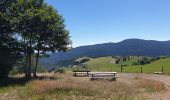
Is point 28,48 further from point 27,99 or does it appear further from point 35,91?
point 27,99

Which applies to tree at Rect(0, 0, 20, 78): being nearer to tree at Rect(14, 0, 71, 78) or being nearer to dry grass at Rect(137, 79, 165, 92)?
tree at Rect(14, 0, 71, 78)

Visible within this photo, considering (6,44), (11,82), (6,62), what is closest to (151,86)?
(11,82)

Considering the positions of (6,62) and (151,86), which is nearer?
(151,86)

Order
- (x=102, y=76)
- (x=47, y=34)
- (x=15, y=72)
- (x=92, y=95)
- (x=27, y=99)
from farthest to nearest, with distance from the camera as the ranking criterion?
(x=15, y=72) < (x=47, y=34) < (x=102, y=76) < (x=92, y=95) < (x=27, y=99)

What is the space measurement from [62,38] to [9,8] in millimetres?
6911

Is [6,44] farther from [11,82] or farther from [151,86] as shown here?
[151,86]

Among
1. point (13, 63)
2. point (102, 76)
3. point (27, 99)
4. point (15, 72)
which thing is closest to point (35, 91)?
point (27, 99)

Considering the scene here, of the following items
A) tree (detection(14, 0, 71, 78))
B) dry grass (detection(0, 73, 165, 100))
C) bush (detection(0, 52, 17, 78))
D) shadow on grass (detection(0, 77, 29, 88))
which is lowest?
dry grass (detection(0, 73, 165, 100))

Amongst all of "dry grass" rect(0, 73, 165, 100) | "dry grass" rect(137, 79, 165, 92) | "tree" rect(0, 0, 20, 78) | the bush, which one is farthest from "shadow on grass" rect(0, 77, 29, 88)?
"dry grass" rect(137, 79, 165, 92)

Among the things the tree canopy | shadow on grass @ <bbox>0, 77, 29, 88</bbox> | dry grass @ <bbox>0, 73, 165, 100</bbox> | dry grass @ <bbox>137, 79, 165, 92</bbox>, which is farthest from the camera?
the tree canopy

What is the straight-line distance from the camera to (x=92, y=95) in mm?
27750

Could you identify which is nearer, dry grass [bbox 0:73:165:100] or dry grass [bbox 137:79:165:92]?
dry grass [bbox 0:73:165:100]

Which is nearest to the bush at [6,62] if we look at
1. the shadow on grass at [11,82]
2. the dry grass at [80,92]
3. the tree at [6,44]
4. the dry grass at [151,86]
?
the tree at [6,44]

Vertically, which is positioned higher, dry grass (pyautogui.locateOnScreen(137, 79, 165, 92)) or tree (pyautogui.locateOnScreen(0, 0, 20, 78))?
tree (pyautogui.locateOnScreen(0, 0, 20, 78))
